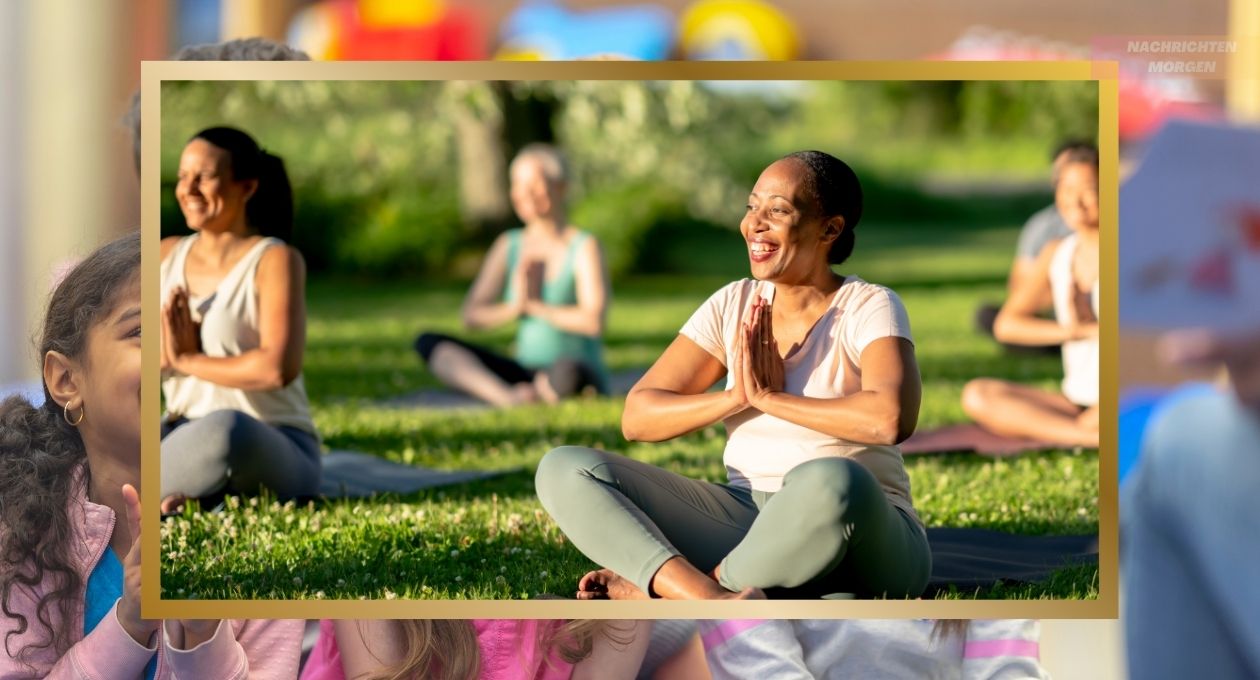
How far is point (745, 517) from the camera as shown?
2.50 meters

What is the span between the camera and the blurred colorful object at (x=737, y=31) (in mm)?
7715

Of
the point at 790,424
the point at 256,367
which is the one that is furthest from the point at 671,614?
the point at 256,367

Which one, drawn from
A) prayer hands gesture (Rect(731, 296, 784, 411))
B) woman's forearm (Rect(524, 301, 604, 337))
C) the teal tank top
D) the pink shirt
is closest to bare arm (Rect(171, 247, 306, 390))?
the pink shirt

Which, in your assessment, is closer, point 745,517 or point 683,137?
point 745,517

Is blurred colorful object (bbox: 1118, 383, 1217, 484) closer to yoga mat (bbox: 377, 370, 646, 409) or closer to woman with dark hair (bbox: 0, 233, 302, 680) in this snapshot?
woman with dark hair (bbox: 0, 233, 302, 680)

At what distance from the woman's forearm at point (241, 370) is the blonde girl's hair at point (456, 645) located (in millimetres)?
553

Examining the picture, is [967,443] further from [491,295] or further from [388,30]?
[388,30]

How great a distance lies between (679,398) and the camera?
2.47 metres

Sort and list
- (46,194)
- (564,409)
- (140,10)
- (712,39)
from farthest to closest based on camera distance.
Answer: (712,39), (140,10), (564,409), (46,194)

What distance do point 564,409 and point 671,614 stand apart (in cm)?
186

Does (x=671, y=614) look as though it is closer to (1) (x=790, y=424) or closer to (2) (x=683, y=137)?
(1) (x=790, y=424)

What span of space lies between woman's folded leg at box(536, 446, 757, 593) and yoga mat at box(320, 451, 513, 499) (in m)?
0.71

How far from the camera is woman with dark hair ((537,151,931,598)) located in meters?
2.35

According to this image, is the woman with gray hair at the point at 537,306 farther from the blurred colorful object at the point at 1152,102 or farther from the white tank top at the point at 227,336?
the blurred colorful object at the point at 1152,102
